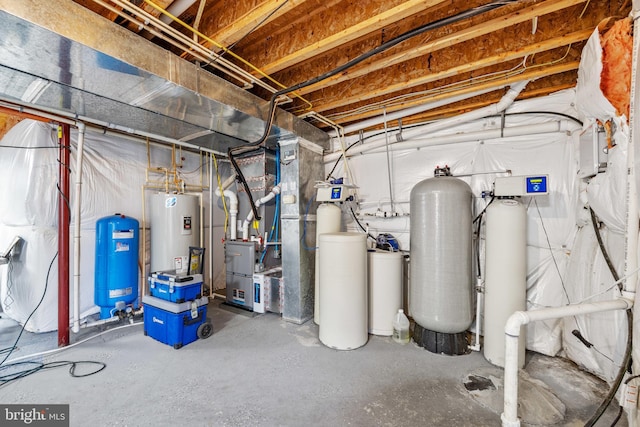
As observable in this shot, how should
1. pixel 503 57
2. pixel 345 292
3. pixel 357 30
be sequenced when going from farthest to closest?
pixel 345 292, pixel 503 57, pixel 357 30

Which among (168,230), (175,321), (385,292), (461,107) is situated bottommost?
(175,321)

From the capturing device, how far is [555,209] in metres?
2.41

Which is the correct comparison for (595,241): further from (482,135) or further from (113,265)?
(113,265)

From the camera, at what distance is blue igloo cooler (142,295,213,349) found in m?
2.47

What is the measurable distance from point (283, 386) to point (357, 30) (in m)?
2.53

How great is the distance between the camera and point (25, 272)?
9.47ft

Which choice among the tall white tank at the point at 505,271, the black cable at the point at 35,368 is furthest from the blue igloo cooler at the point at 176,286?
the tall white tank at the point at 505,271

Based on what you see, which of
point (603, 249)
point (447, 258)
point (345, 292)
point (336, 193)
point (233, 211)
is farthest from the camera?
point (233, 211)

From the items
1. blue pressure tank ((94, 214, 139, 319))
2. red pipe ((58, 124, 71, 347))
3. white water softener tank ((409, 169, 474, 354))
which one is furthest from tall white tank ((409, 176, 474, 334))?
red pipe ((58, 124, 71, 347))

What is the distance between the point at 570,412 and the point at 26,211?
5.08 metres

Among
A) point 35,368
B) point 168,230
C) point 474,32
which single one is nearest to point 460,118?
point 474,32

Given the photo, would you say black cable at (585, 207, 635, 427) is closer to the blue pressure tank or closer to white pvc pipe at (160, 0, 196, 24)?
white pvc pipe at (160, 0, 196, 24)

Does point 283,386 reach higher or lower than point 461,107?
lower

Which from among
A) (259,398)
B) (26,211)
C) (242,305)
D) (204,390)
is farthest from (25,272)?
(259,398)
